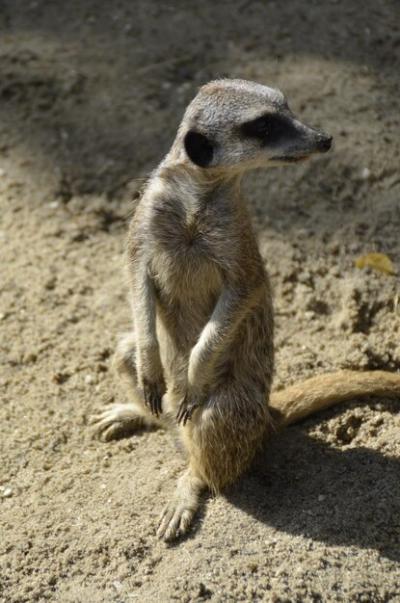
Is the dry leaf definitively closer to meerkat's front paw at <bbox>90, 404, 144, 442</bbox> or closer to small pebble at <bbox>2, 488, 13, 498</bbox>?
meerkat's front paw at <bbox>90, 404, 144, 442</bbox>

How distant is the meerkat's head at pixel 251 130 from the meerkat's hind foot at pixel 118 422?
1.16 meters

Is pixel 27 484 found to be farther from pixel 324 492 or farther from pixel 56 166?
pixel 56 166

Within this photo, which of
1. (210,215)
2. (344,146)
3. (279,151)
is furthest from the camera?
(344,146)

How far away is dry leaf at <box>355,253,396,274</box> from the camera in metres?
3.94

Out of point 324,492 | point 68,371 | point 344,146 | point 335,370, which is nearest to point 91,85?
point 344,146

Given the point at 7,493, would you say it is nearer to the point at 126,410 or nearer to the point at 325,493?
the point at 126,410

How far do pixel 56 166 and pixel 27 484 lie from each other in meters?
1.91

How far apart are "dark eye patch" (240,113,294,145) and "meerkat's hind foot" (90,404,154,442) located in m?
1.25

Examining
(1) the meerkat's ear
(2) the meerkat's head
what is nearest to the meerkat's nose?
(2) the meerkat's head

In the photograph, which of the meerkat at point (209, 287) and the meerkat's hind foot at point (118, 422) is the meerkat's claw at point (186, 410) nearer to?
the meerkat at point (209, 287)

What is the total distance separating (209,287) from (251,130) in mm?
574

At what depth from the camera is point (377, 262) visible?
3.96 metres

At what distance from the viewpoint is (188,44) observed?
5160 mm

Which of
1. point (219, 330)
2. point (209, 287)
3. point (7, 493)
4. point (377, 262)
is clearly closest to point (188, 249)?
point (209, 287)
